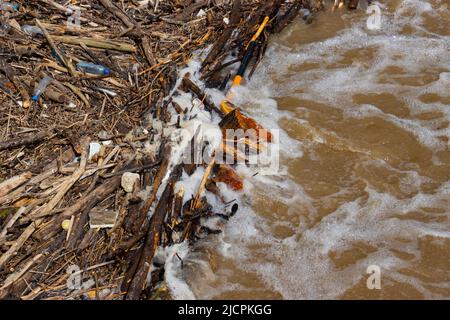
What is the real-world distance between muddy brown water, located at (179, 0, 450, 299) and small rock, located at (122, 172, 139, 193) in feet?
2.36

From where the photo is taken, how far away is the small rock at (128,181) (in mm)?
3863

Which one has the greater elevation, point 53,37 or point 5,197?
point 53,37

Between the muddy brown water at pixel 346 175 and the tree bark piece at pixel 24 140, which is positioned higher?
the tree bark piece at pixel 24 140

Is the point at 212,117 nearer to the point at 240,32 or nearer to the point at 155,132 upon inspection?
the point at 155,132

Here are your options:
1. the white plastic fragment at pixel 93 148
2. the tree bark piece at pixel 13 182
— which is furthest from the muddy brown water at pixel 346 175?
the tree bark piece at pixel 13 182

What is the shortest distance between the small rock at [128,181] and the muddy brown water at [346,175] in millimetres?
721

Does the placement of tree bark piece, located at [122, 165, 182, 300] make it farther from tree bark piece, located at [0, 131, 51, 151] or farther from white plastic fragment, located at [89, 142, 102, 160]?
tree bark piece, located at [0, 131, 51, 151]

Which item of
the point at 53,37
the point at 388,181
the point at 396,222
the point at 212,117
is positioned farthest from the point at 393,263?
the point at 53,37

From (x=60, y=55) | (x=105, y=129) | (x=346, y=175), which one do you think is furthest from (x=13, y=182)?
(x=346, y=175)

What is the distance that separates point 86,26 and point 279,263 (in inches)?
124

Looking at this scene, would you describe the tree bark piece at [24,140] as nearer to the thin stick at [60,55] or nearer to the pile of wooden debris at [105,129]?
the pile of wooden debris at [105,129]

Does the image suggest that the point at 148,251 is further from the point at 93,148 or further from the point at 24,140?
the point at 24,140

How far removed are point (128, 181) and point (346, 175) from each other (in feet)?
5.64

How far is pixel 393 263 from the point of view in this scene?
135 inches
